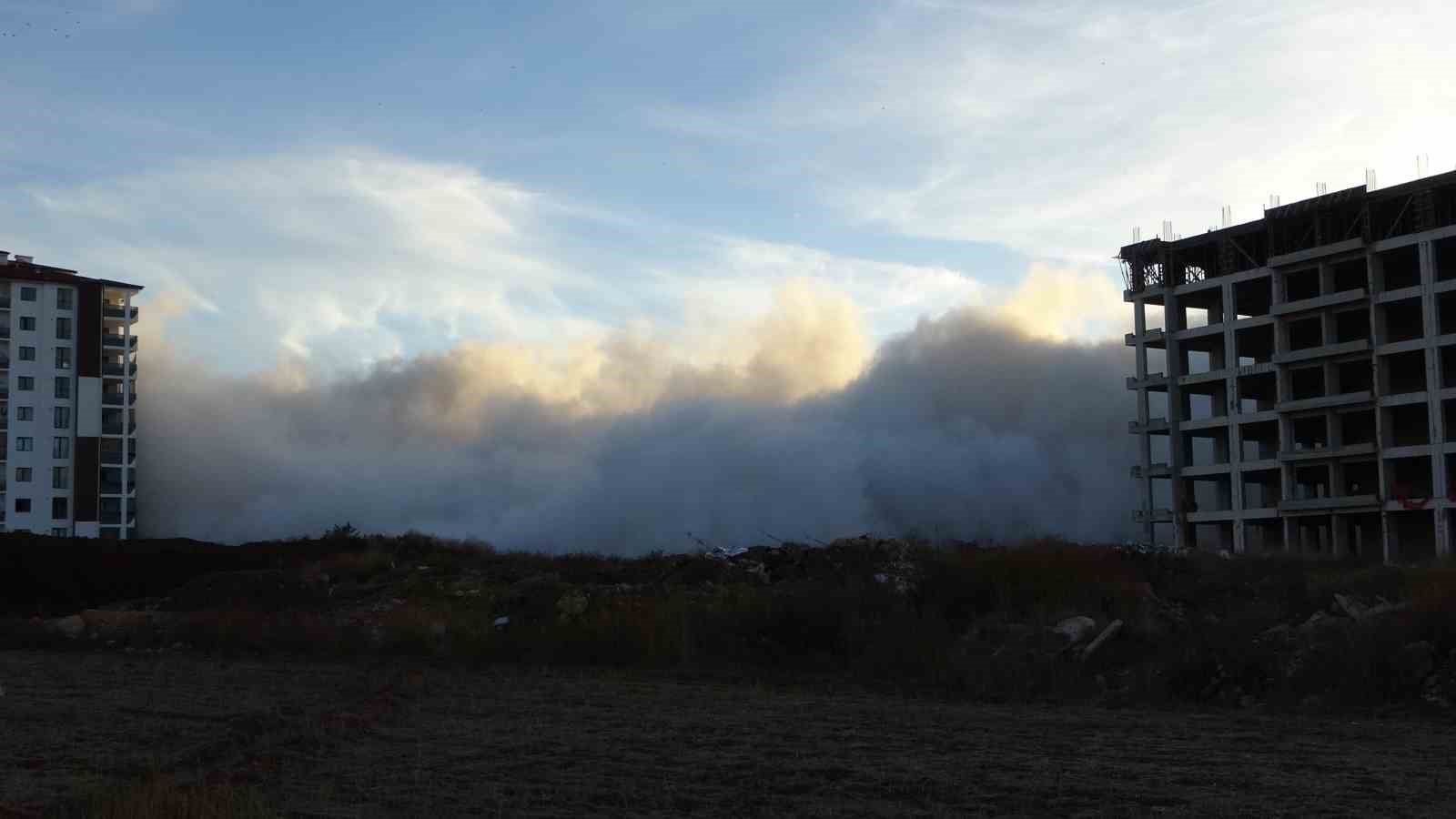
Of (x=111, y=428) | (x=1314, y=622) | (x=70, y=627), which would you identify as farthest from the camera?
(x=111, y=428)

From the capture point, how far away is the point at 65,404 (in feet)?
349

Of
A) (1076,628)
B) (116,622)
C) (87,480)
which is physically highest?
(87,480)

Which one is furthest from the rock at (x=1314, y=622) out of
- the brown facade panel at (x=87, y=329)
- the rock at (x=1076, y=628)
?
the brown facade panel at (x=87, y=329)

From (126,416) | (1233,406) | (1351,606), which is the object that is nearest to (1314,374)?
(1233,406)

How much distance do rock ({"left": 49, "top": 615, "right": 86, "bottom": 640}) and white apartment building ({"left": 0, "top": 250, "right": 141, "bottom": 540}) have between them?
A: 7439 cm

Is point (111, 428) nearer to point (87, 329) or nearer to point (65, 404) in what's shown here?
point (65, 404)

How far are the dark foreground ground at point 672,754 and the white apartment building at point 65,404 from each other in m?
88.9

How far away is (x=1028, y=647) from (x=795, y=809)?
13.4 meters

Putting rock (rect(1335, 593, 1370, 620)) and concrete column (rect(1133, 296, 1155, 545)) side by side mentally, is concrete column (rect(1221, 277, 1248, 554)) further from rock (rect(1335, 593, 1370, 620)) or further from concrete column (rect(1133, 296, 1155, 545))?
rock (rect(1335, 593, 1370, 620))

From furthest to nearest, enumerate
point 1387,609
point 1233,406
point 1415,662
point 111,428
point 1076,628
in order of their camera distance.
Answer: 1. point 111,428
2. point 1233,406
3. point 1076,628
4. point 1387,609
5. point 1415,662

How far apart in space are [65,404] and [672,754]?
10328 centimetres

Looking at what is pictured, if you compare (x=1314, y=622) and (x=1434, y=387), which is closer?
(x=1314, y=622)

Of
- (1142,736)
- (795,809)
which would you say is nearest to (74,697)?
(795,809)

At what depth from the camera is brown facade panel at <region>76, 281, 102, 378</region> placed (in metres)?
108
